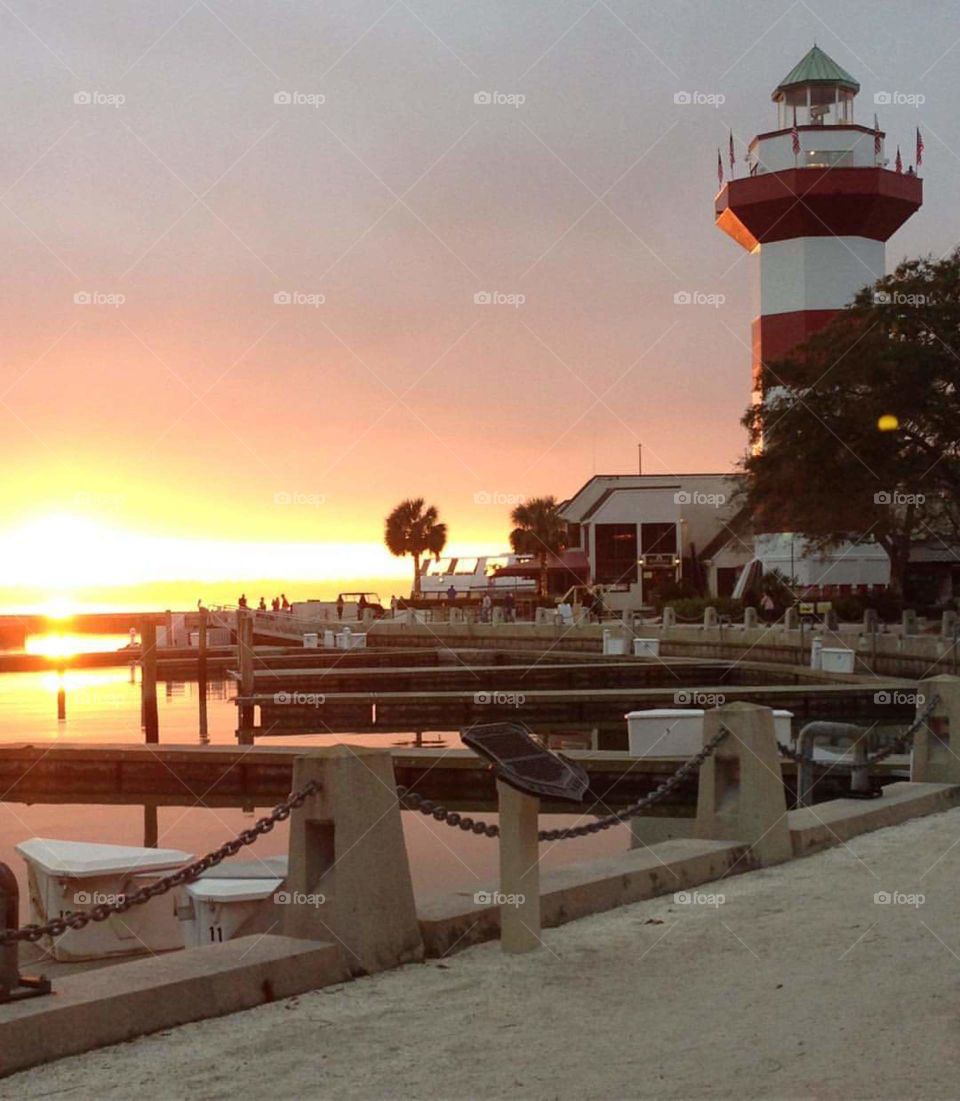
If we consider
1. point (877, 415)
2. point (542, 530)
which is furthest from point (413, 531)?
point (877, 415)

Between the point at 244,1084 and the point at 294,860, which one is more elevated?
the point at 294,860

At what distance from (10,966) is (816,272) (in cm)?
5926

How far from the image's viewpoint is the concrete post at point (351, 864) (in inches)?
283

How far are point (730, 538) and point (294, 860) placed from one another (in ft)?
214

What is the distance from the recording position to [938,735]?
14.3m

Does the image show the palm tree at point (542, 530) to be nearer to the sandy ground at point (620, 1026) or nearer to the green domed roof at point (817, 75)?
the green domed roof at point (817, 75)

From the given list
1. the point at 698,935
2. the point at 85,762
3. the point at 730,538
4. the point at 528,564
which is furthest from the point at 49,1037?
the point at 528,564

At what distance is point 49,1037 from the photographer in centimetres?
595

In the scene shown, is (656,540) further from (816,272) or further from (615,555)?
(816,272)

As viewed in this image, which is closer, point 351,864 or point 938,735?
point 351,864

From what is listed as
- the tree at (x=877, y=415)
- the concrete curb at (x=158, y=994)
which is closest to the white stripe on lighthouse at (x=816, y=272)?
the tree at (x=877, y=415)

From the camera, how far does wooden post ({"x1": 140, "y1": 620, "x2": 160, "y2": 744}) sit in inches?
1225

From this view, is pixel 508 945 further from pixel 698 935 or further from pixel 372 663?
pixel 372 663

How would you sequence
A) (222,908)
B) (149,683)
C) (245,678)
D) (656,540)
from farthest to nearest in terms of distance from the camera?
1. (656,540)
2. (245,678)
3. (149,683)
4. (222,908)
